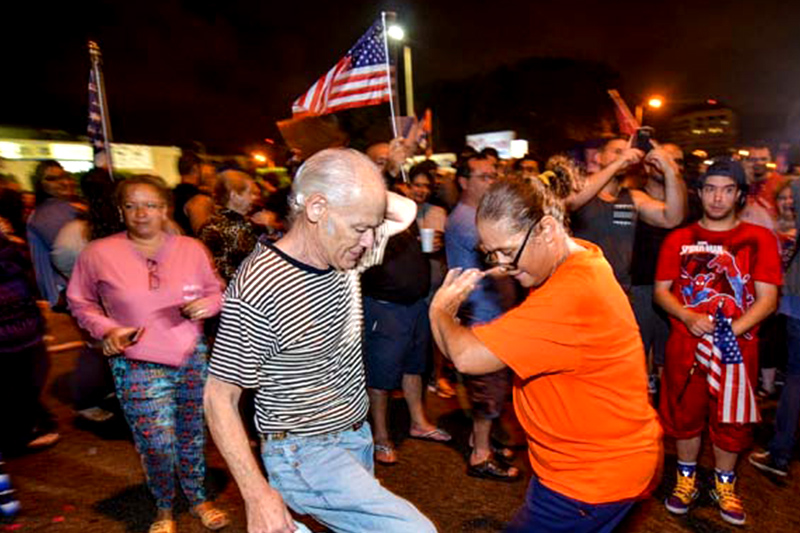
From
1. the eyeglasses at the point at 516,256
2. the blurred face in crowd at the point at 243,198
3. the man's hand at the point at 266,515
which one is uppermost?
the blurred face in crowd at the point at 243,198

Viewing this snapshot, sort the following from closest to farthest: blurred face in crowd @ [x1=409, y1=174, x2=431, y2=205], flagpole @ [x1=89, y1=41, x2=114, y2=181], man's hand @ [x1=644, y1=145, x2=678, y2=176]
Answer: man's hand @ [x1=644, y1=145, x2=678, y2=176] → blurred face in crowd @ [x1=409, y1=174, x2=431, y2=205] → flagpole @ [x1=89, y1=41, x2=114, y2=181]

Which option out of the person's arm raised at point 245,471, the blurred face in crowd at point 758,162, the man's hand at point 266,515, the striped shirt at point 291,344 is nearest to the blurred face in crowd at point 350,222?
the striped shirt at point 291,344

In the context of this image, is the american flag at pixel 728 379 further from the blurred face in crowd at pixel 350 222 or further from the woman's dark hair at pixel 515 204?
the blurred face in crowd at pixel 350 222

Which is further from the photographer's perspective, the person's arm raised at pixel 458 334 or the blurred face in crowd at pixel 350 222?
the blurred face in crowd at pixel 350 222

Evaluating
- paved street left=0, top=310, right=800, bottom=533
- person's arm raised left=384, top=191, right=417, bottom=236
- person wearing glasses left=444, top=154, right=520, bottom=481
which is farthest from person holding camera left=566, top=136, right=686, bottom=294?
person's arm raised left=384, top=191, right=417, bottom=236

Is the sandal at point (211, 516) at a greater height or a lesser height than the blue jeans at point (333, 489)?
lesser

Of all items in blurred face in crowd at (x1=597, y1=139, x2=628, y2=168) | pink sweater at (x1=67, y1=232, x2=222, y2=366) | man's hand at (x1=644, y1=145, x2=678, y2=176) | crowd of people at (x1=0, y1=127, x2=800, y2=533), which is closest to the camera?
crowd of people at (x1=0, y1=127, x2=800, y2=533)

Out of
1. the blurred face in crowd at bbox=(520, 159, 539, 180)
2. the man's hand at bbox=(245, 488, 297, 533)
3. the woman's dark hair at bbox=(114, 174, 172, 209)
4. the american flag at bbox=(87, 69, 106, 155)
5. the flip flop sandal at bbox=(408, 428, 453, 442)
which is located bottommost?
the flip flop sandal at bbox=(408, 428, 453, 442)

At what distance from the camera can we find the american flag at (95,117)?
715 centimetres

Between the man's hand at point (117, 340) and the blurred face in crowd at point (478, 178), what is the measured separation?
2743mm

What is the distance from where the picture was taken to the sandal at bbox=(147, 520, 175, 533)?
358cm

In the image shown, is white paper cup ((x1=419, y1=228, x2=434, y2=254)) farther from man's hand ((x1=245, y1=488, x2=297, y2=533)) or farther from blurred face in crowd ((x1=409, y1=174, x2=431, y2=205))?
man's hand ((x1=245, y1=488, x2=297, y2=533))

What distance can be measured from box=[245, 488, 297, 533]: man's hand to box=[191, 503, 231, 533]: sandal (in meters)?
2.02

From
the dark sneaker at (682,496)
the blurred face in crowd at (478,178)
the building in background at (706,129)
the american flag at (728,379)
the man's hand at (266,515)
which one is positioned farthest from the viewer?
the building in background at (706,129)
